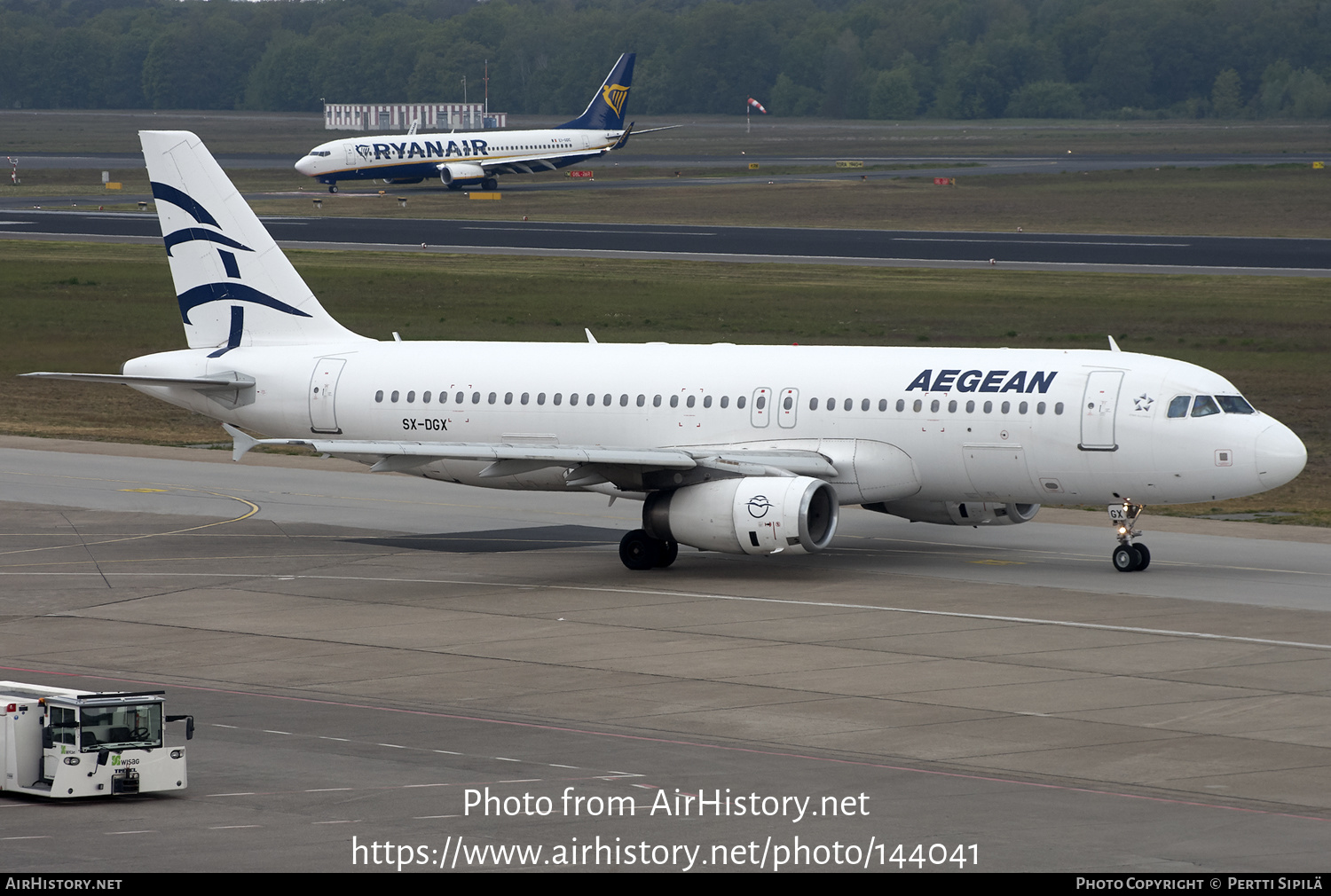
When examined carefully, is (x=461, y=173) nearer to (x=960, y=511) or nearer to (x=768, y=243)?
(x=768, y=243)

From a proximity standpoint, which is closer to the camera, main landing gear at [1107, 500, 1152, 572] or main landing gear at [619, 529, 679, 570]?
main landing gear at [1107, 500, 1152, 572]

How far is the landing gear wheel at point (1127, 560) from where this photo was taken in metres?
38.5

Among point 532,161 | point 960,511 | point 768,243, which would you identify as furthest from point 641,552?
point 532,161

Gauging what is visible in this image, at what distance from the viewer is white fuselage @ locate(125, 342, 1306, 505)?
123 ft

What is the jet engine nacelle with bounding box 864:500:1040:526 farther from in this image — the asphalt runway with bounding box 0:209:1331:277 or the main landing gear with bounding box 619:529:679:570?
the asphalt runway with bounding box 0:209:1331:277

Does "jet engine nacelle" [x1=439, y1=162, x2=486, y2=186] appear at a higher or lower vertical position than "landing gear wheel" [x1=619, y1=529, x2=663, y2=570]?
higher

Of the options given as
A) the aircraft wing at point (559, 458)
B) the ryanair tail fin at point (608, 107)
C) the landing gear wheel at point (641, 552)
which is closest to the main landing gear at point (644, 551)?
the landing gear wheel at point (641, 552)

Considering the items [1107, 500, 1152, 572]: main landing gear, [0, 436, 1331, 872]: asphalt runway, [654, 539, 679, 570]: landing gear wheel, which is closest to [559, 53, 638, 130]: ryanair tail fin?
[0, 436, 1331, 872]: asphalt runway

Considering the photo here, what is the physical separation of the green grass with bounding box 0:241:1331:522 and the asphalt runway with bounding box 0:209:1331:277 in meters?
4.34

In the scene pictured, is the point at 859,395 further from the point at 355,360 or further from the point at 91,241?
the point at 91,241

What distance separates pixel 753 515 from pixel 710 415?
14.1 ft

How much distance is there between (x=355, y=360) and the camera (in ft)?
145

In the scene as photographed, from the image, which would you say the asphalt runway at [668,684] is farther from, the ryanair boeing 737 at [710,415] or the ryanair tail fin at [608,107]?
the ryanair tail fin at [608,107]
